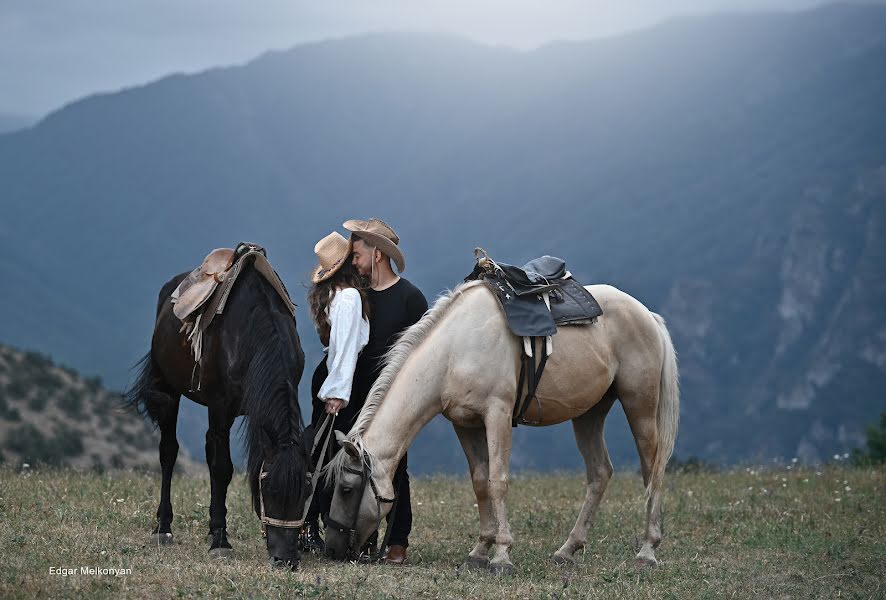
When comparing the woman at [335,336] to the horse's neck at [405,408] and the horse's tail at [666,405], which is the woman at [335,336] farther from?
the horse's tail at [666,405]

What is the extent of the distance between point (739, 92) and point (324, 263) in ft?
664

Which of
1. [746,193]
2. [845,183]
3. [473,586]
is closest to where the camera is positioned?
[473,586]

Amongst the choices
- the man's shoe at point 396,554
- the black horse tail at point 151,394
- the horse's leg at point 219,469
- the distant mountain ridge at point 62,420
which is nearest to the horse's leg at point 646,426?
the man's shoe at point 396,554

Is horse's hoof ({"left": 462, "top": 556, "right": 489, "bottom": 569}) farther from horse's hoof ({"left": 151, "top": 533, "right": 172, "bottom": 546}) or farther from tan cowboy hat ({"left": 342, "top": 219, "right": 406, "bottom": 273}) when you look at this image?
horse's hoof ({"left": 151, "top": 533, "right": 172, "bottom": 546})

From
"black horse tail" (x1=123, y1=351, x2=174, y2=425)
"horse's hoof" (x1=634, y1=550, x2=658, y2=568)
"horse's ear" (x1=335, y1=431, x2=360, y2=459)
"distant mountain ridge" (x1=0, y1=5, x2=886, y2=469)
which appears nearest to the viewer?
"horse's ear" (x1=335, y1=431, x2=360, y2=459)

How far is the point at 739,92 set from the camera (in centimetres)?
19738

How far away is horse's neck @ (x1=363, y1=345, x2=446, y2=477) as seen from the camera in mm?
6945

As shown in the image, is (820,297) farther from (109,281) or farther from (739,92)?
(109,281)

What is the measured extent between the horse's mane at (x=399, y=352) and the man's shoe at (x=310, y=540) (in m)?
0.81

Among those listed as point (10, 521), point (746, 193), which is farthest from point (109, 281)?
point (10, 521)

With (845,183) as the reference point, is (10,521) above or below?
below

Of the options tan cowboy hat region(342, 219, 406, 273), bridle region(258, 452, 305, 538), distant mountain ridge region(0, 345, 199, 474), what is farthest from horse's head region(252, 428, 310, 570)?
distant mountain ridge region(0, 345, 199, 474)

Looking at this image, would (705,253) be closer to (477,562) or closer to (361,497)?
(477,562)

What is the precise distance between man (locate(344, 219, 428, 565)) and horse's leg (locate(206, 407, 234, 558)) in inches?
40.1
